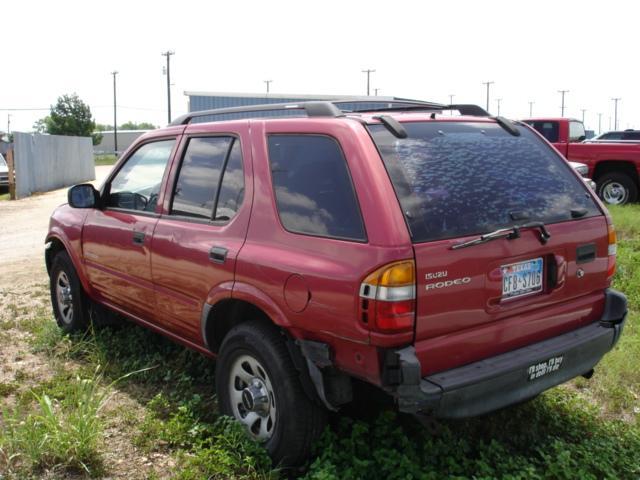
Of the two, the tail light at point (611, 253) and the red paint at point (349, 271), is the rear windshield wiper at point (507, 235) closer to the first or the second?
the red paint at point (349, 271)

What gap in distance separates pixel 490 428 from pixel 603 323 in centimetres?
88

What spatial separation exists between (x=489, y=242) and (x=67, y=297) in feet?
12.7

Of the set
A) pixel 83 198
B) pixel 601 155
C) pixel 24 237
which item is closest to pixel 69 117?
pixel 24 237

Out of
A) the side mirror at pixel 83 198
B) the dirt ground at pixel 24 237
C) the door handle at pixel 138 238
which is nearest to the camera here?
the door handle at pixel 138 238

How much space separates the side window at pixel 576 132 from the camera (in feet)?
49.1

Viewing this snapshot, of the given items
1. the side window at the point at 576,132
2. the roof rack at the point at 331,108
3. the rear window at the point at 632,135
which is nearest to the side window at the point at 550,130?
the side window at the point at 576,132

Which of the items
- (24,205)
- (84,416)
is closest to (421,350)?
(84,416)

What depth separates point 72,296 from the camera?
211 inches

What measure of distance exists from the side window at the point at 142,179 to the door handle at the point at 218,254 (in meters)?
0.89

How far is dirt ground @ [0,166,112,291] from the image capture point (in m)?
8.38

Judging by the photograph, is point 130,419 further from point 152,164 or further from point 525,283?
point 525,283

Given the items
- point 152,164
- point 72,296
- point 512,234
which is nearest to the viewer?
point 512,234

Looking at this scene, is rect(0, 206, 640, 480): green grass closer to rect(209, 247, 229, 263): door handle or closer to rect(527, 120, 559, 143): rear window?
rect(209, 247, 229, 263): door handle

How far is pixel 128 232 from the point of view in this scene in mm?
4441
